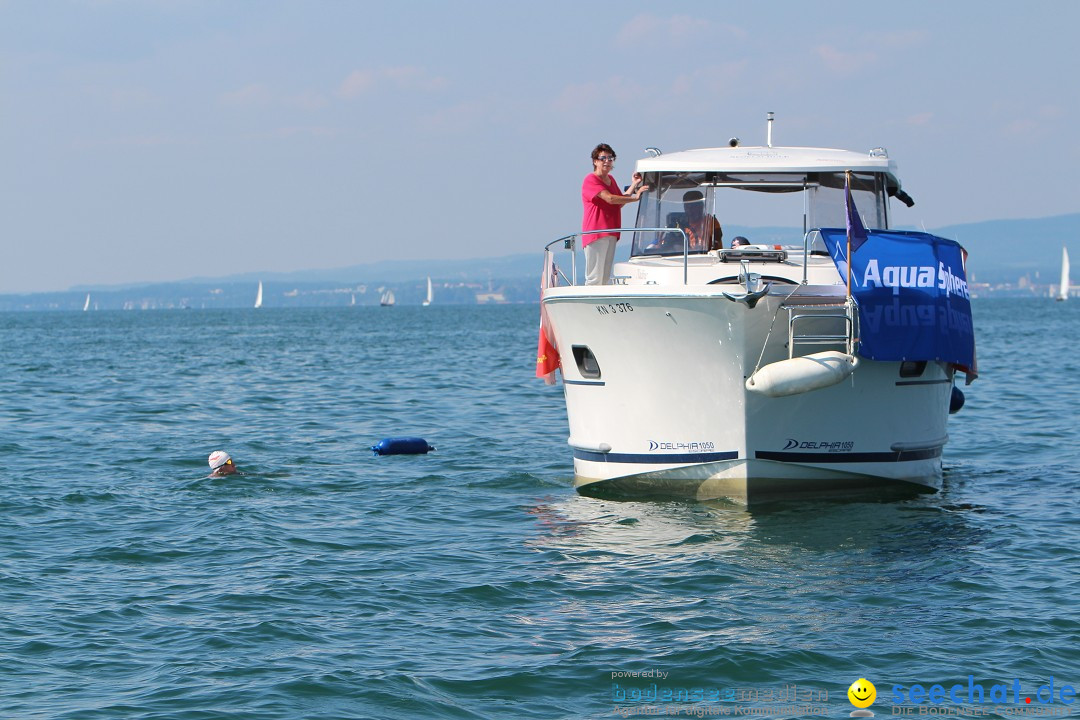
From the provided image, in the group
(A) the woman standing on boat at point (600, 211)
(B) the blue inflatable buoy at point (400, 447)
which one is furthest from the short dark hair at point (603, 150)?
(B) the blue inflatable buoy at point (400, 447)

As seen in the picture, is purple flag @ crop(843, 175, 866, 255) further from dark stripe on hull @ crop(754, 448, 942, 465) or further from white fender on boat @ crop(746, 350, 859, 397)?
dark stripe on hull @ crop(754, 448, 942, 465)

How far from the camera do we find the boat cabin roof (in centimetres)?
1462

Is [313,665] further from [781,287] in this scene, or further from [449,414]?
[449,414]

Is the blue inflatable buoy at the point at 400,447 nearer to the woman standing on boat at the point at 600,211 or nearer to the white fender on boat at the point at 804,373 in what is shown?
the woman standing on boat at the point at 600,211

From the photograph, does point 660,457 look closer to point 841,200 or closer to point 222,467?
point 841,200

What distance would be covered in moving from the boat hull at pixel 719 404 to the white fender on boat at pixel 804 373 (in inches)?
14.0

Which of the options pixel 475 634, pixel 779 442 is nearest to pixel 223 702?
pixel 475 634

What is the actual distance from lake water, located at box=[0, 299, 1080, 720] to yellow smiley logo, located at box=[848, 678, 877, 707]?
0.06 m

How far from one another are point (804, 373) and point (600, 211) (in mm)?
3690

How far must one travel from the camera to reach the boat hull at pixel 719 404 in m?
12.6

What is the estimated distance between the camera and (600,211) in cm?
1473

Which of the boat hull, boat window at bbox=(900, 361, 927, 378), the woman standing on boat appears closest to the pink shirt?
the woman standing on boat

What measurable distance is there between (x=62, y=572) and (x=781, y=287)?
23.3 ft

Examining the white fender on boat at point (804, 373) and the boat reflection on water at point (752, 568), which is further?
the white fender on boat at point (804, 373)
